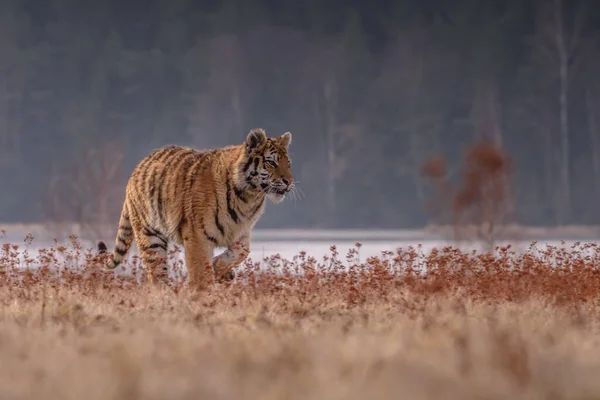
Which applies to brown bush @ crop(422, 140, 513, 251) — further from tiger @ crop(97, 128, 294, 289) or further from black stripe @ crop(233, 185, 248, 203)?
black stripe @ crop(233, 185, 248, 203)

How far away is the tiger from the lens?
35.4 feet

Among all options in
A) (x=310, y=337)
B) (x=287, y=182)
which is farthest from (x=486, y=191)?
(x=310, y=337)

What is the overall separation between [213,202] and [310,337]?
165 inches

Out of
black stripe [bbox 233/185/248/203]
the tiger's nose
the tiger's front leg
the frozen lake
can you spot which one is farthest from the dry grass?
the frozen lake

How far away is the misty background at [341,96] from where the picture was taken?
5800cm

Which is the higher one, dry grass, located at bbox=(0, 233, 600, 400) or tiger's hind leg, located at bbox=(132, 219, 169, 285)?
tiger's hind leg, located at bbox=(132, 219, 169, 285)

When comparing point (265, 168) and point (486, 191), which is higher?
point (486, 191)

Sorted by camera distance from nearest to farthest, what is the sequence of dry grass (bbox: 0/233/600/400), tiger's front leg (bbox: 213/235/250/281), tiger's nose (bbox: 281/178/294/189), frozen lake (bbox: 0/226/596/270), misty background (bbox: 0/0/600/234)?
dry grass (bbox: 0/233/600/400) → tiger's nose (bbox: 281/178/294/189) → tiger's front leg (bbox: 213/235/250/281) → frozen lake (bbox: 0/226/596/270) → misty background (bbox: 0/0/600/234)

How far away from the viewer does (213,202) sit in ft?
35.7

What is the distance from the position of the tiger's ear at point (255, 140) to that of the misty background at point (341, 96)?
41567 millimetres

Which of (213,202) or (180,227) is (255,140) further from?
(180,227)

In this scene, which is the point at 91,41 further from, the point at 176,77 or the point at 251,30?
the point at 251,30

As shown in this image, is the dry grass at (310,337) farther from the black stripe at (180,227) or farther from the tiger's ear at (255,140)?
the tiger's ear at (255,140)

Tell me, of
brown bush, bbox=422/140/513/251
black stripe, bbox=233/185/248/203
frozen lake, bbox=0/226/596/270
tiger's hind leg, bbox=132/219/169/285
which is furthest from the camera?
frozen lake, bbox=0/226/596/270
